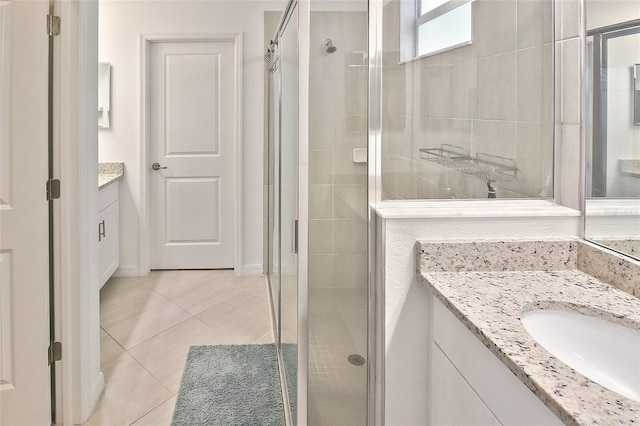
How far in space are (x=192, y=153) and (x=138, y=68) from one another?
2.73ft

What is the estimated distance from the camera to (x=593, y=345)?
3.11 ft

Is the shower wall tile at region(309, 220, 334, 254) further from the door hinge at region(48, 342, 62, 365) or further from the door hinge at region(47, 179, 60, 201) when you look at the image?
the door hinge at region(48, 342, 62, 365)

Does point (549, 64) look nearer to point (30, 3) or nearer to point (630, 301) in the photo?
point (630, 301)

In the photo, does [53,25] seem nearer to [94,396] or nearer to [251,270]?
[94,396]

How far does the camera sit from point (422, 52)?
1367 mm

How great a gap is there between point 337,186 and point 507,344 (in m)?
0.68

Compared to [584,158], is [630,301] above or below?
below

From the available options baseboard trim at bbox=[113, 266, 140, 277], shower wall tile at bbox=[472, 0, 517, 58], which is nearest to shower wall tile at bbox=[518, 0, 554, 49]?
shower wall tile at bbox=[472, 0, 517, 58]

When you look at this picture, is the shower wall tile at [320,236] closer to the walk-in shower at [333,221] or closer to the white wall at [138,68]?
the walk-in shower at [333,221]

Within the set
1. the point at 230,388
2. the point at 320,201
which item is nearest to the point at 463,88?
the point at 320,201

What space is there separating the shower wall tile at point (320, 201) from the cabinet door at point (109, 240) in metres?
2.36

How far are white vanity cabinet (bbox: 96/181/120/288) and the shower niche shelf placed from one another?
8.61ft

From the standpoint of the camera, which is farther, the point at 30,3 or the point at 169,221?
the point at 169,221

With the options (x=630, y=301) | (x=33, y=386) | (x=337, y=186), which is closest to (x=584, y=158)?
(x=630, y=301)
